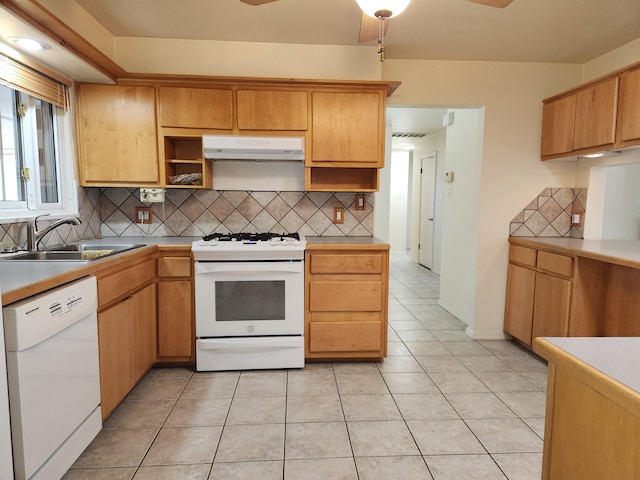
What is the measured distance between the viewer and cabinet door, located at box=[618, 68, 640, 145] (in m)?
2.26

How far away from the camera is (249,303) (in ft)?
8.34

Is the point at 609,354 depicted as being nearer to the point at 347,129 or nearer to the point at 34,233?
the point at 347,129

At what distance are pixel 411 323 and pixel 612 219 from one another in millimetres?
2017

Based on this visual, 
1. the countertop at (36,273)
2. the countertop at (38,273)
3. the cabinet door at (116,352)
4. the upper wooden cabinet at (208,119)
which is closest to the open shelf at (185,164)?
the upper wooden cabinet at (208,119)

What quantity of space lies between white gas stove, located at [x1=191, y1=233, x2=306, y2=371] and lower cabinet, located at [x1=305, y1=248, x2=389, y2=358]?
3.6 inches

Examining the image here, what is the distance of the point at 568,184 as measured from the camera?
3.19 metres

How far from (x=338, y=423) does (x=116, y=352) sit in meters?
1.25

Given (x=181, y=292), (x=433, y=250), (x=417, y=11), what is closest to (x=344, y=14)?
(x=417, y=11)

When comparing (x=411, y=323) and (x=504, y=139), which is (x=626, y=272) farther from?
(x=411, y=323)

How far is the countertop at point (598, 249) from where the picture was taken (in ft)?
6.81

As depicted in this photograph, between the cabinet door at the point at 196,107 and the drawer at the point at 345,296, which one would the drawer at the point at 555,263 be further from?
the cabinet door at the point at 196,107

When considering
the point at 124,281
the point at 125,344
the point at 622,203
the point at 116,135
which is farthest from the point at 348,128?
the point at 622,203

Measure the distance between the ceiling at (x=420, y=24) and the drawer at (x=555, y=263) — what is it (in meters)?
1.56

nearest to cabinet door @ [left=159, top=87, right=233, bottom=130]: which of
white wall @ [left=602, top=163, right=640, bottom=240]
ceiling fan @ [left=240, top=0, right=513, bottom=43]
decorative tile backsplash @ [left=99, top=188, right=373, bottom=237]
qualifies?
decorative tile backsplash @ [left=99, top=188, right=373, bottom=237]
